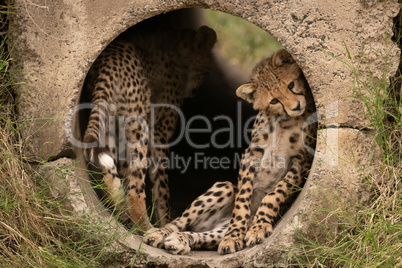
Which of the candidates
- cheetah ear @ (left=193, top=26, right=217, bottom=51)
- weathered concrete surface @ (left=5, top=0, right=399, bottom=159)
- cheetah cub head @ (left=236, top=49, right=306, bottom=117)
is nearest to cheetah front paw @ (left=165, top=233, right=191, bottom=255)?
weathered concrete surface @ (left=5, top=0, right=399, bottom=159)

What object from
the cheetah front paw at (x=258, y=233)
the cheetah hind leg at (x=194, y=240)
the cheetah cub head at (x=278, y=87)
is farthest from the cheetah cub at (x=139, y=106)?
the cheetah cub head at (x=278, y=87)

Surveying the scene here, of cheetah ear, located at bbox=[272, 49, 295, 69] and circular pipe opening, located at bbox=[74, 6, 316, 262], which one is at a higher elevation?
cheetah ear, located at bbox=[272, 49, 295, 69]

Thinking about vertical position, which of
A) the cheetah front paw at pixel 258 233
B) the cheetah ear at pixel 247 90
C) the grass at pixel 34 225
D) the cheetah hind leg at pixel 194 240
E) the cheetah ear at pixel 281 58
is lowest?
the cheetah hind leg at pixel 194 240

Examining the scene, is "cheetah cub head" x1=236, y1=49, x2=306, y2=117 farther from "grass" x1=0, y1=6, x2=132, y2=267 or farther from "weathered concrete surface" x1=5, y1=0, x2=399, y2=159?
"grass" x1=0, y1=6, x2=132, y2=267

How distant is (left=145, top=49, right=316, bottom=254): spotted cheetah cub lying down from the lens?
4.24m

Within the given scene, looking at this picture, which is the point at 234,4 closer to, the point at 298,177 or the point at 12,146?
the point at 298,177

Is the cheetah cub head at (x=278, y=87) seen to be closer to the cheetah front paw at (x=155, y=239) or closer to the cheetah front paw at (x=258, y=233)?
the cheetah front paw at (x=258, y=233)

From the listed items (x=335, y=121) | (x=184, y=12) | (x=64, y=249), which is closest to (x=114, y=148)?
(x=64, y=249)

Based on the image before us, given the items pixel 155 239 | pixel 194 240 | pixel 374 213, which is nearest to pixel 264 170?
pixel 194 240

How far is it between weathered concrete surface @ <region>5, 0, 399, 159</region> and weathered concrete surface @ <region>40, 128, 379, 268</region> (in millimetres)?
123

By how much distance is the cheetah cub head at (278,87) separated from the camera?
427 centimetres

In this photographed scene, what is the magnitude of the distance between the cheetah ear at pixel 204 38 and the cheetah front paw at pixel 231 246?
220 cm

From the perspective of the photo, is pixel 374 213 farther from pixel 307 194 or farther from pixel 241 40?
pixel 241 40

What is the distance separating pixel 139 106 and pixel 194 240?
3.55ft
